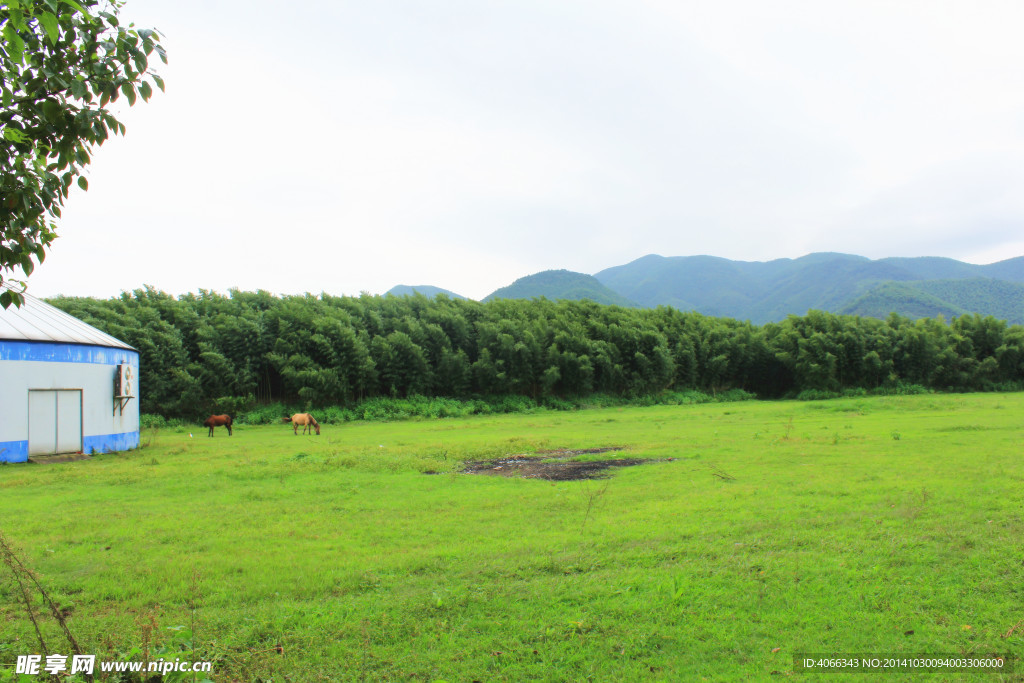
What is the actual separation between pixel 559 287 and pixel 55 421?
71560 millimetres

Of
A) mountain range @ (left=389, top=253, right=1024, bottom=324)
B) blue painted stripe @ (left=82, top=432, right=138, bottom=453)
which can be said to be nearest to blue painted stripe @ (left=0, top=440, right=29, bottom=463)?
blue painted stripe @ (left=82, top=432, right=138, bottom=453)

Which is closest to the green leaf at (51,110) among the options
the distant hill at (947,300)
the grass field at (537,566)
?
the grass field at (537,566)

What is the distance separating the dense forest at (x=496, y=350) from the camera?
21.9 meters

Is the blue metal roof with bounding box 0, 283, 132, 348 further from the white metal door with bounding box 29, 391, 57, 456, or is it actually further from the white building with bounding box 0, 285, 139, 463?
the white metal door with bounding box 29, 391, 57, 456

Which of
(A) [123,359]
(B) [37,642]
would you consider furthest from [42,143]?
(A) [123,359]

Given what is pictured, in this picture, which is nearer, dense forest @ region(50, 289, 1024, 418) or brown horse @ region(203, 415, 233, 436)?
brown horse @ region(203, 415, 233, 436)

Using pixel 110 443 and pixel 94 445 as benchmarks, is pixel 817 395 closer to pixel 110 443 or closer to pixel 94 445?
pixel 110 443

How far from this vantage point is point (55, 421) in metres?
12.6

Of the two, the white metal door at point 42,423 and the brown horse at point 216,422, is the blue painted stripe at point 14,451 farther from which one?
the brown horse at point 216,422

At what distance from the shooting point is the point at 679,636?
3424mm

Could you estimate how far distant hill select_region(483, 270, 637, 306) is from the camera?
7788 centimetres

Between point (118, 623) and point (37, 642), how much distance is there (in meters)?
0.40

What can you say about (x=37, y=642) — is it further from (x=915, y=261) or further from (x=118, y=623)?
(x=915, y=261)

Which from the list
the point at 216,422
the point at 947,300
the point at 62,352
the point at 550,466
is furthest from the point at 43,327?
the point at 947,300
